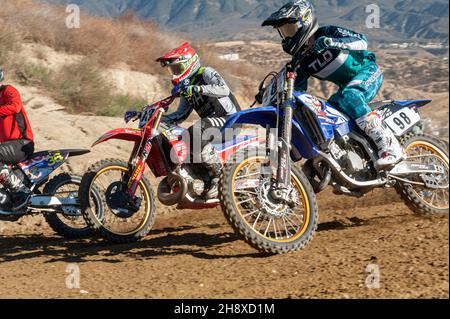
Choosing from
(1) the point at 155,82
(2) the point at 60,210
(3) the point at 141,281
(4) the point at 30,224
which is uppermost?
(3) the point at 141,281

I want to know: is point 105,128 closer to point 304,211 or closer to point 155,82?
point 304,211

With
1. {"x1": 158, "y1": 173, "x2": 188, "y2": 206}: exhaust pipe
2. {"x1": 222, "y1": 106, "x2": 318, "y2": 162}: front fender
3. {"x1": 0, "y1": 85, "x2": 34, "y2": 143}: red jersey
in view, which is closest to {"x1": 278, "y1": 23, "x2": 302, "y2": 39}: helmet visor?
{"x1": 222, "y1": 106, "x2": 318, "y2": 162}: front fender

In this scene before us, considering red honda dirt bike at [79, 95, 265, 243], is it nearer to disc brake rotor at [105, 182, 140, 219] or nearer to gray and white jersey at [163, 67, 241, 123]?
disc brake rotor at [105, 182, 140, 219]

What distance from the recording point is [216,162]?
21.7 ft

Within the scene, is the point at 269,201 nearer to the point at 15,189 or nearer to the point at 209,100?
the point at 209,100

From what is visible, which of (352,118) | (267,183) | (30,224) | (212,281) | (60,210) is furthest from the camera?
(30,224)

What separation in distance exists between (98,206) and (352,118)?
9.40 feet

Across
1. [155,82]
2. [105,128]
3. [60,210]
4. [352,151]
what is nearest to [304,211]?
[352,151]

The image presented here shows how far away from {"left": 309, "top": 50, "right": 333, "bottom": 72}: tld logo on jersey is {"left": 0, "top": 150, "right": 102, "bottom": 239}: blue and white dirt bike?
296 centimetres

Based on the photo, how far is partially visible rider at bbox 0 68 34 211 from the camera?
7.21m

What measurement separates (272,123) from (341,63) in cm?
103

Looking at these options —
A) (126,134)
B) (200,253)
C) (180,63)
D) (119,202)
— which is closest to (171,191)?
(119,202)

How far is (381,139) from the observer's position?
5.98 m

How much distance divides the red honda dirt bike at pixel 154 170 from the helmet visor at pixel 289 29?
1065mm
